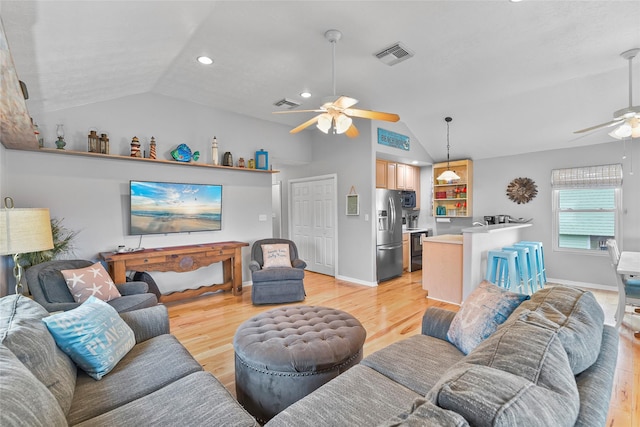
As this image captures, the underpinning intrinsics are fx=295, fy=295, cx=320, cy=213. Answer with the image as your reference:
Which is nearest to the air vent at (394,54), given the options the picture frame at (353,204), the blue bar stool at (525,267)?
the picture frame at (353,204)

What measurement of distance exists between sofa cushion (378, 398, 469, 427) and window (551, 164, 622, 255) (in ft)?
19.3

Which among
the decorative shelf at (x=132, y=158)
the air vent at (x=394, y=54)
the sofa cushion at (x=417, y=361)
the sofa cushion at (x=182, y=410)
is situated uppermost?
the air vent at (x=394, y=54)

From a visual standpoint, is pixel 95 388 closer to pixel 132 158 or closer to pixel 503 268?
pixel 132 158

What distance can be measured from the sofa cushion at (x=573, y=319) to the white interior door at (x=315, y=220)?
4.27 metres

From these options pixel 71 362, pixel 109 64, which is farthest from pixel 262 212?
pixel 71 362

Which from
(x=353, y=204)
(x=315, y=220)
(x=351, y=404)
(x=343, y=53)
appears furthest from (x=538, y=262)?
(x=351, y=404)

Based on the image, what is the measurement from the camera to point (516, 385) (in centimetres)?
72

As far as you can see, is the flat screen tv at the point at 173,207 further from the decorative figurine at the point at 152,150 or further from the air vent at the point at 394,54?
the air vent at the point at 394,54

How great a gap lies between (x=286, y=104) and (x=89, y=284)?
3.19 meters

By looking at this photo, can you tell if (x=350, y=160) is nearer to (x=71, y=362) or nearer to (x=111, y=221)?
(x=111, y=221)

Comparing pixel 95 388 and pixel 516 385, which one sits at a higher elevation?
pixel 516 385

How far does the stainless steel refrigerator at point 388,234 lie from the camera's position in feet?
16.7

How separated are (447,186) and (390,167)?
1495 millimetres

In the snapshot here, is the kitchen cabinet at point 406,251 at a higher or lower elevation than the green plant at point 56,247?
lower
